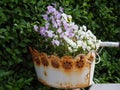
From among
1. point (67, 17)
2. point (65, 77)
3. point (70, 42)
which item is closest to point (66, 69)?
point (65, 77)

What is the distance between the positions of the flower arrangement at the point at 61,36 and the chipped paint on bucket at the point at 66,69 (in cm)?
5

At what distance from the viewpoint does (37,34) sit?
2.41m

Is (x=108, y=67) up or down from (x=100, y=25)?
down

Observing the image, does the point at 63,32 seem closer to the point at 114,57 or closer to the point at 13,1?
the point at 13,1

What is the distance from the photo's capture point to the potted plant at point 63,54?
227cm

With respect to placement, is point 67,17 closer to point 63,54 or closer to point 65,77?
point 63,54

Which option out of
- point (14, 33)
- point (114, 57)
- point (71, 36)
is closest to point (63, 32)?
point (71, 36)

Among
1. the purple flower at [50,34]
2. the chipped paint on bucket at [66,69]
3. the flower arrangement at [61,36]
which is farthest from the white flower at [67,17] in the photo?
the chipped paint on bucket at [66,69]

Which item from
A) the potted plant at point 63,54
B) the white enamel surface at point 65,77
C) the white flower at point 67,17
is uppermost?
the white flower at point 67,17

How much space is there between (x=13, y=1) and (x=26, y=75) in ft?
1.69

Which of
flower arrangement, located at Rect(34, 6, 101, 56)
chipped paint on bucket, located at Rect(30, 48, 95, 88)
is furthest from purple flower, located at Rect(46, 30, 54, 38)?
chipped paint on bucket, located at Rect(30, 48, 95, 88)

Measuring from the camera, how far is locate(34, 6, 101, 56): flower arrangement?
2285mm

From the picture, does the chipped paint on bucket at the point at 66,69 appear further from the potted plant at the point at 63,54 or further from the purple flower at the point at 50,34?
the purple flower at the point at 50,34

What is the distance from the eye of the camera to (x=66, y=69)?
7.44 ft
